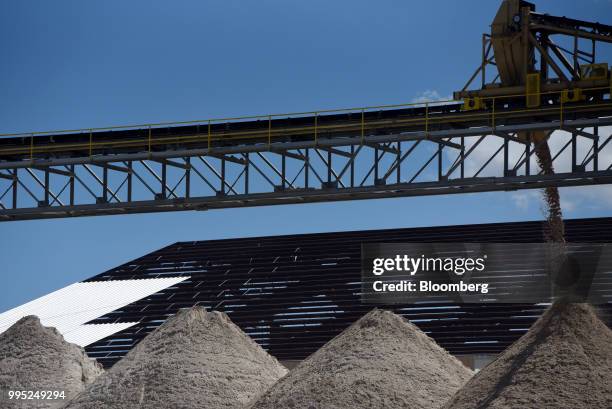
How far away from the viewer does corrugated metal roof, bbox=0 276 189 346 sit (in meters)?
38.5

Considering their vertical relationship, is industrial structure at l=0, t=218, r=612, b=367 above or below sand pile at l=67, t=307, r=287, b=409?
above

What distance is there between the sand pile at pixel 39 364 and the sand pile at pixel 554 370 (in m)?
11.4

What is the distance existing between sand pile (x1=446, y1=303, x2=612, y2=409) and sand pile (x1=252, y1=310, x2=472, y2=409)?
7.06 ft

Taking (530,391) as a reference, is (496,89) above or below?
above

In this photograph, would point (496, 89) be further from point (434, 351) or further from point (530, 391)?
point (530, 391)

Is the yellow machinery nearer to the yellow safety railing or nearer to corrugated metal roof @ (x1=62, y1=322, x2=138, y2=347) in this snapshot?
the yellow safety railing

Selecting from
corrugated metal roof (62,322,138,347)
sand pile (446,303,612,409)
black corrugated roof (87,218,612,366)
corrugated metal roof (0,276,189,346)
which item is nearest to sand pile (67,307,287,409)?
sand pile (446,303,612,409)

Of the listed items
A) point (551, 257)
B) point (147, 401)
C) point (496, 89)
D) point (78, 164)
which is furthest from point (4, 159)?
point (551, 257)

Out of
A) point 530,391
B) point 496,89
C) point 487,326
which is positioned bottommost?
point 530,391

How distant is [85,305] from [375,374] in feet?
72.7

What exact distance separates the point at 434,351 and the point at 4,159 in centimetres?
1703

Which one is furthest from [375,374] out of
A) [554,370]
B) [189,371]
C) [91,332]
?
[91,332]

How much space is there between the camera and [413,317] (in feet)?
113

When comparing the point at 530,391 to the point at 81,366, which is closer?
the point at 530,391
